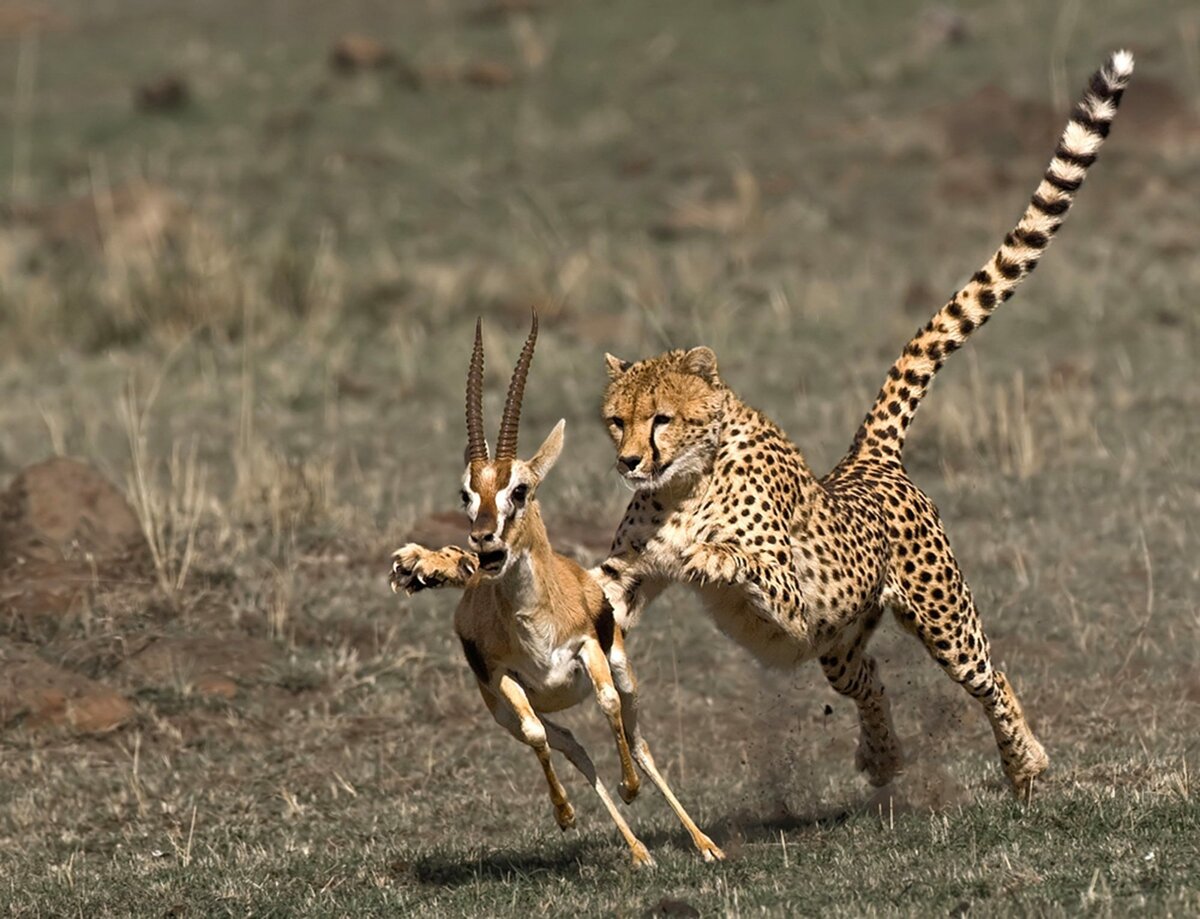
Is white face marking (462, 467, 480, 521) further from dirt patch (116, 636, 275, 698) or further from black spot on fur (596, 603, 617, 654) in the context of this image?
dirt patch (116, 636, 275, 698)

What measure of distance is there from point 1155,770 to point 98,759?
4.45m

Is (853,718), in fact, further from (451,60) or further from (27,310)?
(451,60)

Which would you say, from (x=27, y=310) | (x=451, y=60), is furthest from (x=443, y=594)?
(x=451, y=60)

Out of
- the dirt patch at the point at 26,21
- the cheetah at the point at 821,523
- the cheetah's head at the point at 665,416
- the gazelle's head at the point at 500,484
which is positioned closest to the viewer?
the gazelle's head at the point at 500,484

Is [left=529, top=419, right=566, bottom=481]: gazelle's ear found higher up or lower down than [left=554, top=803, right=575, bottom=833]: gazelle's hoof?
higher up

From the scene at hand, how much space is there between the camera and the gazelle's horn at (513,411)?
6.53 meters

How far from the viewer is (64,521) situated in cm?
1093

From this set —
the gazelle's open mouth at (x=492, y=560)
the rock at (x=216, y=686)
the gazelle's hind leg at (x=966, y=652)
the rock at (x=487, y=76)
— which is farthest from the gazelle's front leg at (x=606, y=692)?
the rock at (x=487, y=76)

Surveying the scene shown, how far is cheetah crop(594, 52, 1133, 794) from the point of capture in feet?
23.3

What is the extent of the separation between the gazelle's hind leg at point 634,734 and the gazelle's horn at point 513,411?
855 mm

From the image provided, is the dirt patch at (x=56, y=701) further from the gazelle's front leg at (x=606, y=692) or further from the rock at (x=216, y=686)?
the gazelle's front leg at (x=606, y=692)

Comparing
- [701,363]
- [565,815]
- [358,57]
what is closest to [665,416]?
[701,363]

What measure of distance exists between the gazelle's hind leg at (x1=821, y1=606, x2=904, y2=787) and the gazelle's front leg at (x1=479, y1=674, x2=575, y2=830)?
1.50 m

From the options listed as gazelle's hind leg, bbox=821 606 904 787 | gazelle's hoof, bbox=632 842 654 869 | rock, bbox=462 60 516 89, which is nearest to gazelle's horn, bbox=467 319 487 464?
gazelle's hoof, bbox=632 842 654 869
